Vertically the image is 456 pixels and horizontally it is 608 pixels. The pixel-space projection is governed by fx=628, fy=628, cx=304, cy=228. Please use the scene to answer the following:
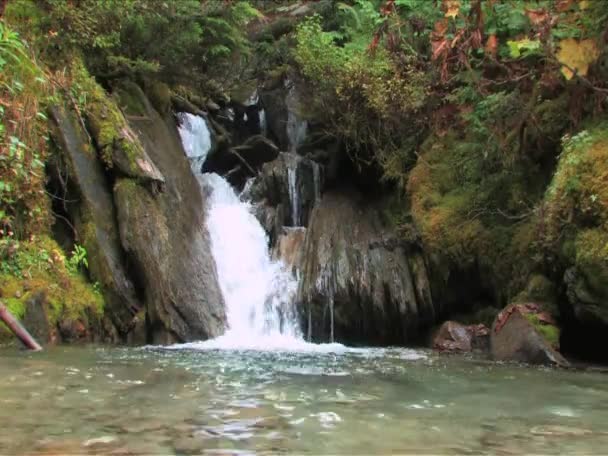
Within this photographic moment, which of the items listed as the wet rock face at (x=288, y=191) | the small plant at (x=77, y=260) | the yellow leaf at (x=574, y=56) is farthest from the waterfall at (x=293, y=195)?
the yellow leaf at (x=574, y=56)

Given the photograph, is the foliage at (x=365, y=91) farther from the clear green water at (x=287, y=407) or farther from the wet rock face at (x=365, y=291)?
the clear green water at (x=287, y=407)

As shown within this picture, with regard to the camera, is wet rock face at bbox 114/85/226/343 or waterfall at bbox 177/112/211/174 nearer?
wet rock face at bbox 114/85/226/343

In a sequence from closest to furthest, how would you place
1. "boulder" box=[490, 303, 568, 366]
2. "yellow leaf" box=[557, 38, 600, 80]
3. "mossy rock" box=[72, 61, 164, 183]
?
"yellow leaf" box=[557, 38, 600, 80] < "boulder" box=[490, 303, 568, 366] < "mossy rock" box=[72, 61, 164, 183]

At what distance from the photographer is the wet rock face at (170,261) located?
427 inches

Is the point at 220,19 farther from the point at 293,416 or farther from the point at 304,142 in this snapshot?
the point at 293,416

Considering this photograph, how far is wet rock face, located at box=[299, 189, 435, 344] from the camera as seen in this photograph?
12312 mm

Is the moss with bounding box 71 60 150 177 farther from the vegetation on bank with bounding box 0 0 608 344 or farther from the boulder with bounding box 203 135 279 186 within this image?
the boulder with bounding box 203 135 279 186

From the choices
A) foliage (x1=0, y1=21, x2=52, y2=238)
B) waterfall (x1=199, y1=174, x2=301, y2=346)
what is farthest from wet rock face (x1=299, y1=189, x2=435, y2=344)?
foliage (x1=0, y1=21, x2=52, y2=238)

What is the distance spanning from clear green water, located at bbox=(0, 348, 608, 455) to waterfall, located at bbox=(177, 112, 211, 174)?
970 cm

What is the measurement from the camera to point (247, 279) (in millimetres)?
13039

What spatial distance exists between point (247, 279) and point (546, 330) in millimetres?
6199

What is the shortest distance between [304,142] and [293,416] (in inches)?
492

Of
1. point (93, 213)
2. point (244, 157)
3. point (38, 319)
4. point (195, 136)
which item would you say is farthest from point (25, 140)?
point (244, 157)

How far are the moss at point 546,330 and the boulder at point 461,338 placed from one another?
4.11 ft
